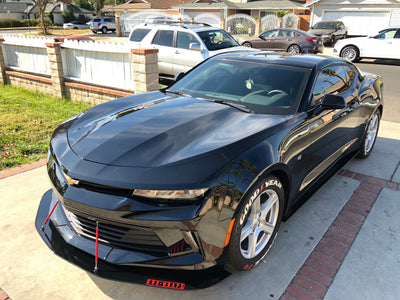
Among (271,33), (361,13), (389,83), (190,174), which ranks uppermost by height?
(361,13)

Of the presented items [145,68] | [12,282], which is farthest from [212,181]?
[145,68]

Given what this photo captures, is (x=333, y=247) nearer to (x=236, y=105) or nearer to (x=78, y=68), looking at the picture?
(x=236, y=105)

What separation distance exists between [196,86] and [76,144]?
5.70 feet

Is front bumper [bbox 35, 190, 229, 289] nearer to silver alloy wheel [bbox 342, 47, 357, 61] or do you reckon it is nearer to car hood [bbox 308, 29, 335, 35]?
silver alloy wheel [bbox 342, 47, 357, 61]

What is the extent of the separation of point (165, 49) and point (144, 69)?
376cm

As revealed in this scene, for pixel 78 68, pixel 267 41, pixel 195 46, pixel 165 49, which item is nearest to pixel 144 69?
pixel 78 68

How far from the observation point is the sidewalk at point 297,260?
8.78 feet

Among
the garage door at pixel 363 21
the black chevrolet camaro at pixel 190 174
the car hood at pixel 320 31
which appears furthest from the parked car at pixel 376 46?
the garage door at pixel 363 21

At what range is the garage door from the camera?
2827cm

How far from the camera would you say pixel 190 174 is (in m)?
2.31

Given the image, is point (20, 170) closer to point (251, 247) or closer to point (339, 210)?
point (251, 247)

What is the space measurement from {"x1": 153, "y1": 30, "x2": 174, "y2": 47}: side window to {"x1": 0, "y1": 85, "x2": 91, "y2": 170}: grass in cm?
340

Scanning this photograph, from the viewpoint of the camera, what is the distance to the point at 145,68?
6832 mm

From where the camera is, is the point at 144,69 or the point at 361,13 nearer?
the point at 144,69
